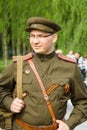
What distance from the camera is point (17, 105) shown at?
3.57 meters

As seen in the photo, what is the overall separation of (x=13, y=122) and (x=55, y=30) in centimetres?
74

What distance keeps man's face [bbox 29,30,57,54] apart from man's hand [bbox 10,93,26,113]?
0.34m

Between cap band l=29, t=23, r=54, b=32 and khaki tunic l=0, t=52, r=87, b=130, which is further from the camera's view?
cap band l=29, t=23, r=54, b=32

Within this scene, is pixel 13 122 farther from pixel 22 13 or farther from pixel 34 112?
pixel 22 13

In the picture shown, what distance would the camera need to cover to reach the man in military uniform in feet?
11.7

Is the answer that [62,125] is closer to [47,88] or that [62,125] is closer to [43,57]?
[47,88]

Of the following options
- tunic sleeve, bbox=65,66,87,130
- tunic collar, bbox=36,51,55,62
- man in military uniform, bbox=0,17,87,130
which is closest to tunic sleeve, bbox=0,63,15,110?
man in military uniform, bbox=0,17,87,130

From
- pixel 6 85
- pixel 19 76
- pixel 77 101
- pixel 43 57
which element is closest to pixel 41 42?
pixel 43 57

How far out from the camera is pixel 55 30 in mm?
3814

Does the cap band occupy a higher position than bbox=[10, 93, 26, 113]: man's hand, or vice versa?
the cap band

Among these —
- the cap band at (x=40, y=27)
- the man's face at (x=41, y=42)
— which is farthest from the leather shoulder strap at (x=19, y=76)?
the cap band at (x=40, y=27)

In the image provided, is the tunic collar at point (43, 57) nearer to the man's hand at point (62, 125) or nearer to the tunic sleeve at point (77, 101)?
the tunic sleeve at point (77, 101)

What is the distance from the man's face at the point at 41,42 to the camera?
3641 millimetres

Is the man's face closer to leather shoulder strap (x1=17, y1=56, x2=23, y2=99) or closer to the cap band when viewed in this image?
the cap band
